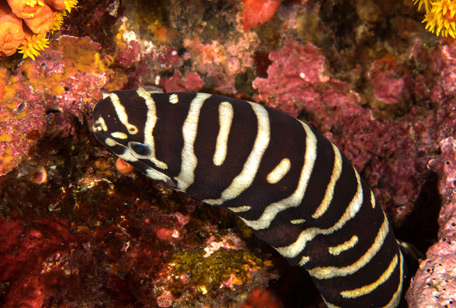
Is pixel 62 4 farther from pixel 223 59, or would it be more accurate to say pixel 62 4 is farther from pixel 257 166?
pixel 257 166

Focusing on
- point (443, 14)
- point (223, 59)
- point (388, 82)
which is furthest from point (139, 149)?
point (388, 82)

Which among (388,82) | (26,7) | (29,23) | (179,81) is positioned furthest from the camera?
(388,82)

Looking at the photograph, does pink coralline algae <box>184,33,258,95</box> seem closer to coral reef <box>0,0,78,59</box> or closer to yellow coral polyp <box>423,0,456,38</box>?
coral reef <box>0,0,78,59</box>

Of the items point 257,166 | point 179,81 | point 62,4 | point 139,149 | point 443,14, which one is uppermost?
point 443,14

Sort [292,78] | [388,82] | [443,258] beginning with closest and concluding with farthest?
[443,258], [292,78], [388,82]

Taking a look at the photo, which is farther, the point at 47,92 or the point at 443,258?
the point at 47,92

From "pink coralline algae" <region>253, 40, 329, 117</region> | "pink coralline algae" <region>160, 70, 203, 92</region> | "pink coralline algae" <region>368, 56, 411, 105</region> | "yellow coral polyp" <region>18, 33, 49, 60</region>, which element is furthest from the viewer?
"pink coralline algae" <region>368, 56, 411, 105</region>

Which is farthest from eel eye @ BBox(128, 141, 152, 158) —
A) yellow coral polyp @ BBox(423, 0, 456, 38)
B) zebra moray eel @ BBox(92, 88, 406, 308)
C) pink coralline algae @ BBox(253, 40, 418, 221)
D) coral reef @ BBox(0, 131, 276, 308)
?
yellow coral polyp @ BBox(423, 0, 456, 38)
